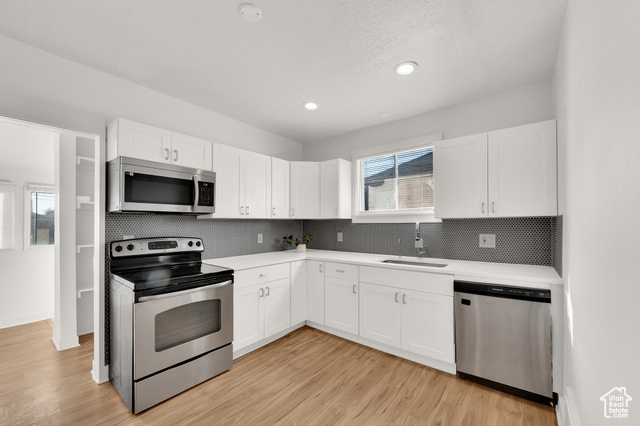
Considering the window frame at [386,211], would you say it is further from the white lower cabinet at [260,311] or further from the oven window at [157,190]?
the oven window at [157,190]

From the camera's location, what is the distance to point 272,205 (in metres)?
3.50

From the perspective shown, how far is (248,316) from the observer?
2.74 metres

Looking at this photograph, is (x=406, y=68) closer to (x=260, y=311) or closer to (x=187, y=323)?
(x=260, y=311)

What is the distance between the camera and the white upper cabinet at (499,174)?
2189 mm

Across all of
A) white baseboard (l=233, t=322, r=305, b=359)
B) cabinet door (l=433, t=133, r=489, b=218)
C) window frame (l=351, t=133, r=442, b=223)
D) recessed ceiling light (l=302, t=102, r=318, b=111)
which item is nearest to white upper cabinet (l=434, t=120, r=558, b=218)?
cabinet door (l=433, t=133, r=489, b=218)

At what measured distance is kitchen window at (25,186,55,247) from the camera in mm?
3801

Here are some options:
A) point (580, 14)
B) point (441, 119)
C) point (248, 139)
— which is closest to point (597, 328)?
point (580, 14)

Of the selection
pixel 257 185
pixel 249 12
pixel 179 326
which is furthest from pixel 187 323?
pixel 249 12

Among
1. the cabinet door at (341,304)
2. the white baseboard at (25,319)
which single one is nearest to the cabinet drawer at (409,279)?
the cabinet door at (341,304)

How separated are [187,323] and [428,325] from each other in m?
2.06

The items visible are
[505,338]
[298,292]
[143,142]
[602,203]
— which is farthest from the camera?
[298,292]

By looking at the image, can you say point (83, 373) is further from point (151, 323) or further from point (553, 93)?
point (553, 93)

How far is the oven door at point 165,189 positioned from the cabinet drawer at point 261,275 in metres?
0.72

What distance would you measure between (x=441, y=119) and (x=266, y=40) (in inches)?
81.9
